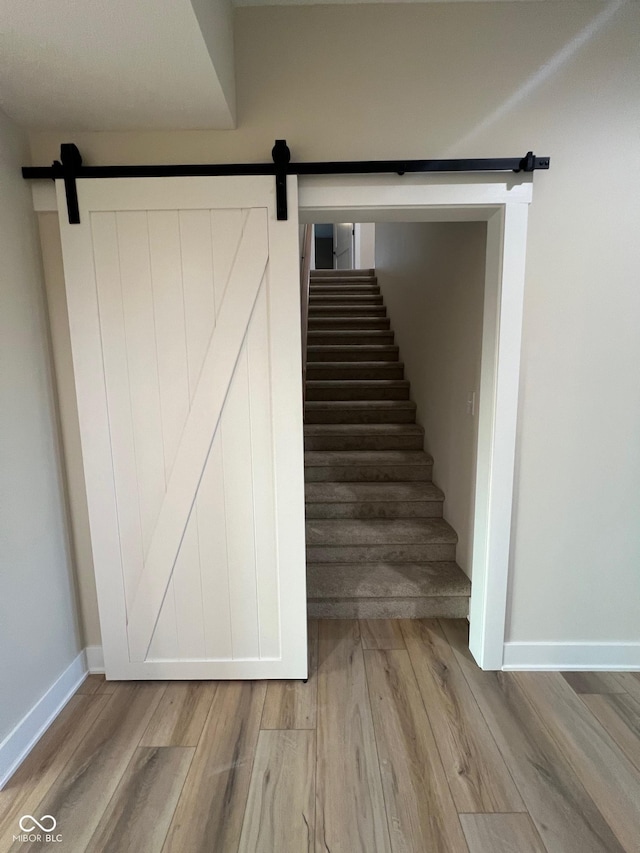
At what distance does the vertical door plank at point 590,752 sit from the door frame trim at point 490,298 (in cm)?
21

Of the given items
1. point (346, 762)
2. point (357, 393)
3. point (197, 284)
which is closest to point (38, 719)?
point (346, 762)

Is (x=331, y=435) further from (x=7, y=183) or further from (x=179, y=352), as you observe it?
(x=7, y=183)

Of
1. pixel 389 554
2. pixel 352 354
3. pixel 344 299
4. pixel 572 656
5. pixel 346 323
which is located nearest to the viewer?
pixel 572 656

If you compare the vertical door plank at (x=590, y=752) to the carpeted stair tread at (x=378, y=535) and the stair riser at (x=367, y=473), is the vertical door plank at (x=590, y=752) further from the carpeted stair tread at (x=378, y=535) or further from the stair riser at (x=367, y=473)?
the stair riser at (x=367, y=473)

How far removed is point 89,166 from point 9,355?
783 millimetres

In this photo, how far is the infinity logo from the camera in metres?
1.35

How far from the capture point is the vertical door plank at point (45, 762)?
4.62ft

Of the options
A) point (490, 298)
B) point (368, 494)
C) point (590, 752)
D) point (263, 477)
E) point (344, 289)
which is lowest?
point (590, 752)

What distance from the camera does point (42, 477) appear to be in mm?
1767

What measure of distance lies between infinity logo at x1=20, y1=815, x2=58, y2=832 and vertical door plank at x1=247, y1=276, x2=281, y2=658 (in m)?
0.85

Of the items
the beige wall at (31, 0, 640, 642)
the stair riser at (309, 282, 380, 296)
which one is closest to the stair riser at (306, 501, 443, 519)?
the beige wall at (31, 0, 640, 642)

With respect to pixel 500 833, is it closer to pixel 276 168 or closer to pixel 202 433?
pixel 202 433

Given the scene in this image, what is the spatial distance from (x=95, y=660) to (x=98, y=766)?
551 millimetres

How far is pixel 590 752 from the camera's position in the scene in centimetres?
162
